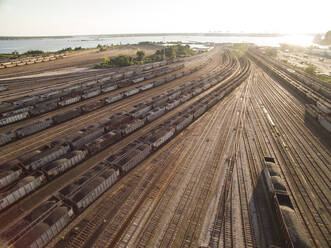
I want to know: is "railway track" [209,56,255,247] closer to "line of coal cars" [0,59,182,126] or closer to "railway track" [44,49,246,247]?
"railway track" [44,49,246,247]

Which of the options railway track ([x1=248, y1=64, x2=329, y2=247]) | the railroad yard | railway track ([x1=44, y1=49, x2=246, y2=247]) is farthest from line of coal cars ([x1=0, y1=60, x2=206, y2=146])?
railway track ([x1=248, y1=64, x2=329, y2=247])

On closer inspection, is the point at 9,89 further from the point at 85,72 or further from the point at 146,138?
the point at 146,138

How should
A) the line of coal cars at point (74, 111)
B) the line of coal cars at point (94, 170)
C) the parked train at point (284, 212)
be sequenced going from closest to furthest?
the parked train at point (284, 212) < the line of coal cars at point (94, 170) < the line of coal cars at point (74, 111)

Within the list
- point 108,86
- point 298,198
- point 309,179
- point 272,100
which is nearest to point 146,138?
point 298,198

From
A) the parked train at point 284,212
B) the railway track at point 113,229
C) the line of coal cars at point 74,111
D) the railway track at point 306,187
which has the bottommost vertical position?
the railway track at point 113,229

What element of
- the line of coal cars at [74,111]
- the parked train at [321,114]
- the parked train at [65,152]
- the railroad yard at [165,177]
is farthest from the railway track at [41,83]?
the parked train at [321,114]

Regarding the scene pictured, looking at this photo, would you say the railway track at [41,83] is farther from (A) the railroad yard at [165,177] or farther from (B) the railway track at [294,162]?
(B) the railway track at [294,162]
